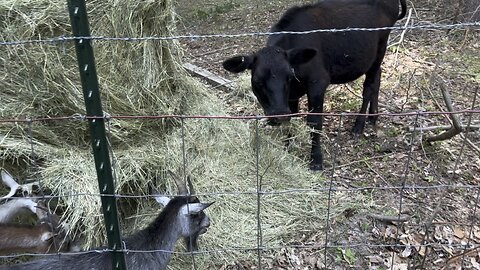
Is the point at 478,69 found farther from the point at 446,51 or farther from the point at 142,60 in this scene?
the point at 142,60

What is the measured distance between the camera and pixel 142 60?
17.0 ft

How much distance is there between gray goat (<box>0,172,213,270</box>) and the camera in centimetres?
360

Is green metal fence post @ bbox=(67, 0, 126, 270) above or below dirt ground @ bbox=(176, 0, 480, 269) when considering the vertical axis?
above

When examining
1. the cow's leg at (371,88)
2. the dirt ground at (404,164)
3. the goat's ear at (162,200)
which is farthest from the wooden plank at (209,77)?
the goat's ear at (162,200)

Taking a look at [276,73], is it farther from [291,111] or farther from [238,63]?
[291,111]

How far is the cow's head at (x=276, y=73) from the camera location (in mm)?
5184

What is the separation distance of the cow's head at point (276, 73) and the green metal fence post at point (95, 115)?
235cm

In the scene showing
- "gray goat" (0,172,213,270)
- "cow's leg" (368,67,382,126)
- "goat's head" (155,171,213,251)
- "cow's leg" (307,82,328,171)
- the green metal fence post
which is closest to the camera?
the green metal fence post

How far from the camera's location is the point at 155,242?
12.3 ft

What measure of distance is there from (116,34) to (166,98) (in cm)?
76

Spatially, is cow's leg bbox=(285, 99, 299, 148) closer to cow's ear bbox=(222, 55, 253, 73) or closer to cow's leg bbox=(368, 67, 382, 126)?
cow's ear bbox=(222, 55, 253, 73)

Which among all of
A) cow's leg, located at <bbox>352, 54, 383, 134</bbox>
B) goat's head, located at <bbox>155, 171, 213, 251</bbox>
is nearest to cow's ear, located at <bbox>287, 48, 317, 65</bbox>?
cow's leg, located at <bbox>352, 54, 383, 134</bbox>

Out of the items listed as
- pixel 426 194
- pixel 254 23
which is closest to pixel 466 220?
pixel 426 194

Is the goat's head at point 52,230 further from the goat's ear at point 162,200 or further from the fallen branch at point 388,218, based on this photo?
the fallen branch at point 388,218
